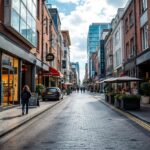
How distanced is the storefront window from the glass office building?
208 centimetres

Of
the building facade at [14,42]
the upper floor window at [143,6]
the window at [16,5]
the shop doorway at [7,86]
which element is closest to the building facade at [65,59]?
the upper floor window at [143,6]

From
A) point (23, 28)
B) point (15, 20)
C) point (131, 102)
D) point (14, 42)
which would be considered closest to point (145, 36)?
point (131, 102)

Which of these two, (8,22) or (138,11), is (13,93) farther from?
(138,11)

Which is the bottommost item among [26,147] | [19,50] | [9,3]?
[26,147]

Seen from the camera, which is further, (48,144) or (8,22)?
(8,22)

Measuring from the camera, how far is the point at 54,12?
70750 mm

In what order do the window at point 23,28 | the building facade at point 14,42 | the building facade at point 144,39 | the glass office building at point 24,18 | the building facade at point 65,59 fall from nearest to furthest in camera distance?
the building facade at point 14,42, the glass office building at point 24,18, the window at point 23,28, the building facade at point 144,39, the building facade at point 65,59

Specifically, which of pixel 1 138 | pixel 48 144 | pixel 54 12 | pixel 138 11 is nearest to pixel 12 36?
pixel 1 138

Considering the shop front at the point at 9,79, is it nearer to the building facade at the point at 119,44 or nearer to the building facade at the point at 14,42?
the building facade at the point at 14,42

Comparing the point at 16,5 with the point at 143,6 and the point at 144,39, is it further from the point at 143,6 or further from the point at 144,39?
the point at 143,6

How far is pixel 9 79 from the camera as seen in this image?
21734mm

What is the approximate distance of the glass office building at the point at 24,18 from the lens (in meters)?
20.0

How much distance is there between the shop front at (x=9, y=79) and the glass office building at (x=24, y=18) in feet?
6.68

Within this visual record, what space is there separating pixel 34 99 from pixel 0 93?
4.90 metres
